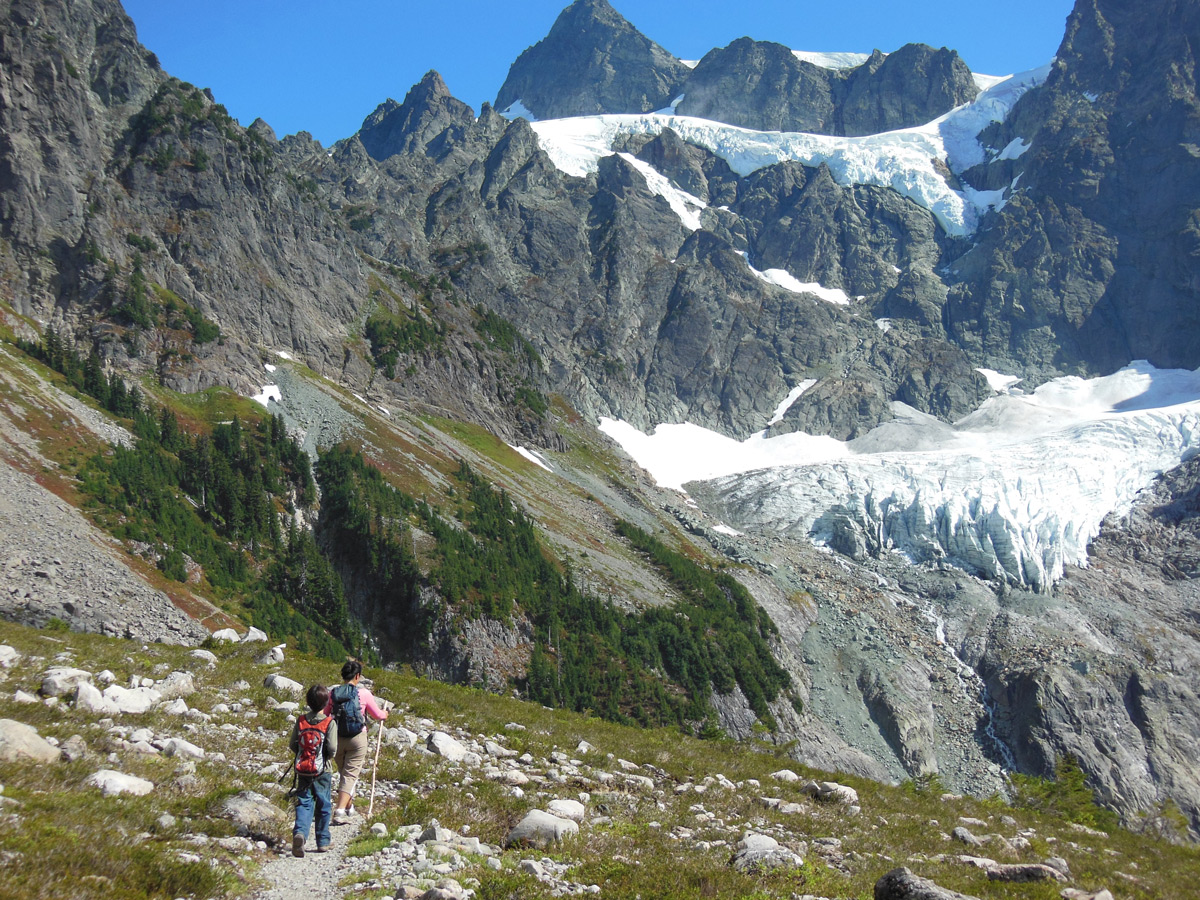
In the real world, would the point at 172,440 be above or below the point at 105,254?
below

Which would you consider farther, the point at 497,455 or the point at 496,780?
the point at 497,455

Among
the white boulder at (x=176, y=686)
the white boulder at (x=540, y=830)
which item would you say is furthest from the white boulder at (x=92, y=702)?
the white boulder at (x=540, y=830)

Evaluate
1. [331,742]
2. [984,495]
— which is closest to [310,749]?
[331,742]

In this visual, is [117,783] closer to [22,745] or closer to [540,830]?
[22,745]

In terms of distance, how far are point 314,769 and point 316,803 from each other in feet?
2.06

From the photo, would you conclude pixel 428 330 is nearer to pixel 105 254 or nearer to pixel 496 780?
pixel 105 254

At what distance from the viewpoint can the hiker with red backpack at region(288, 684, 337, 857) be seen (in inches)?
398

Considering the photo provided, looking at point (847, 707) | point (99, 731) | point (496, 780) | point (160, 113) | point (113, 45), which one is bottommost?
point (847, 707)

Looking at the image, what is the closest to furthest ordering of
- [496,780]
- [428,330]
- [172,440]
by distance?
1. [496,780]
2. [172,440]
3. [428,330]

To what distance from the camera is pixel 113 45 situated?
12225cm

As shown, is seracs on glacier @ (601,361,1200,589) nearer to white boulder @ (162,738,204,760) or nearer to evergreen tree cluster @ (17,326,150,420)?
evergreen tree cluster @ (17,326,150,420)

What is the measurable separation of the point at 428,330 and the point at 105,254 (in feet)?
194

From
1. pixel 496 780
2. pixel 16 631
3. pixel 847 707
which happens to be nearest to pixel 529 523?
pixel 847 707

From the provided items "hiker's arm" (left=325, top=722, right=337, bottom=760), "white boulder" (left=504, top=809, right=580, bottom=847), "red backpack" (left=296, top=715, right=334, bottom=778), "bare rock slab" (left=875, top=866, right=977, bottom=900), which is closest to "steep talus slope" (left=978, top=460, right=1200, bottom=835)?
"bare rock slab" (left=875, top=866, right=977, bottom=900)
